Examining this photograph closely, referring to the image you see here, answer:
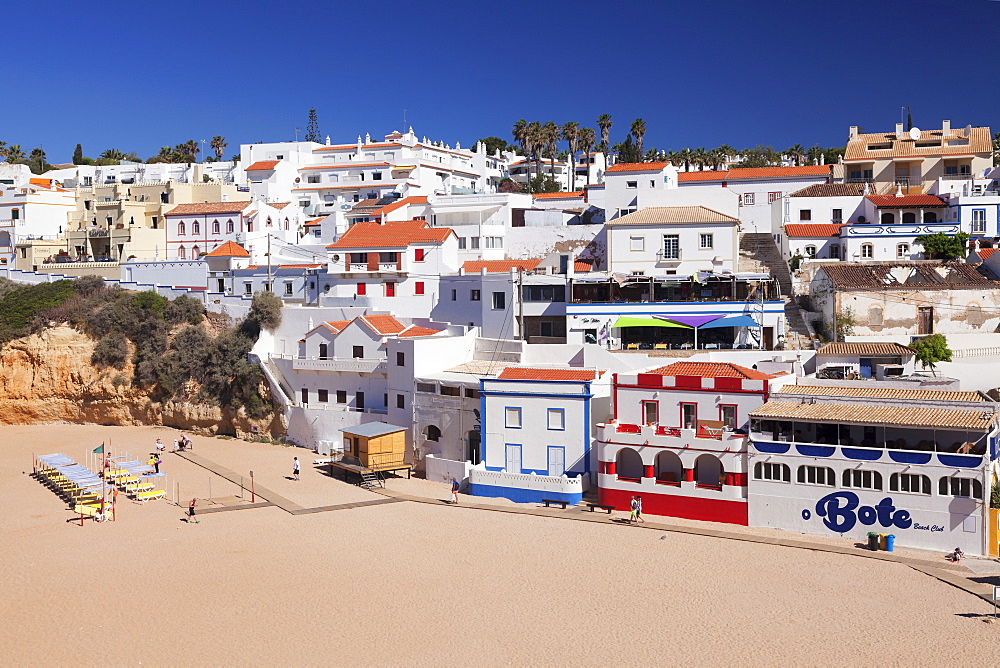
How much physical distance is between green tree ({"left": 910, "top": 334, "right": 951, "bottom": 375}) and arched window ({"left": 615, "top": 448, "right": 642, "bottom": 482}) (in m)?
11.9

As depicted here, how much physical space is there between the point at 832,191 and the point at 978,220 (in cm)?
762

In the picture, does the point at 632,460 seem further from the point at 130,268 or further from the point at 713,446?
the point at 130,268

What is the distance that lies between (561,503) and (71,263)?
41.6 metres

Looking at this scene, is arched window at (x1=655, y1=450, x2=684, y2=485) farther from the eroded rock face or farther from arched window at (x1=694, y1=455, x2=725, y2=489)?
the eroded rock face

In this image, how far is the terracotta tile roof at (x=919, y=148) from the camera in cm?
5725

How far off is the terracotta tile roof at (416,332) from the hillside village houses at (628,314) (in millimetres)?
438

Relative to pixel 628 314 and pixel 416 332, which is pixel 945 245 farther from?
pixel 416 332

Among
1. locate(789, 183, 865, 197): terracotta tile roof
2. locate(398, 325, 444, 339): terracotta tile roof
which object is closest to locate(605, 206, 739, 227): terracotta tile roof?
locate(789, 183, 865, 197): terracotta tile roof

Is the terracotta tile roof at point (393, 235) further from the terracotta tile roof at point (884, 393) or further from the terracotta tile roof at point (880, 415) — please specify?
the terracotta tile roof at point (880, 415)

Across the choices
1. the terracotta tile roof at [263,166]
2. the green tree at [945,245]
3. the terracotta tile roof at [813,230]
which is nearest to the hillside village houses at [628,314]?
the terracotta tile roof at [813,230]

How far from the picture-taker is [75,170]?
292 ft

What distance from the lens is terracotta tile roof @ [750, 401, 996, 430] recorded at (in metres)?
27.3

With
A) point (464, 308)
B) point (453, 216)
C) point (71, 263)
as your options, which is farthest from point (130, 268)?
point (464, 308)

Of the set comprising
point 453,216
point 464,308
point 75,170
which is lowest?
point 464,308
